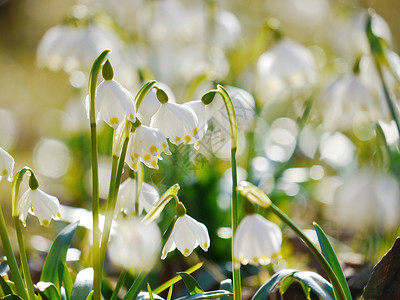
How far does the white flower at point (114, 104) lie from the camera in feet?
3.54

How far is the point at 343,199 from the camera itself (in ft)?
4.26

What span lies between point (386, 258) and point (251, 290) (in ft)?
2.14

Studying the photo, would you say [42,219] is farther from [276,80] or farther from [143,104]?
[276,80]

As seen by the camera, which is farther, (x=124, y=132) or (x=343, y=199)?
(x=343, y=199)

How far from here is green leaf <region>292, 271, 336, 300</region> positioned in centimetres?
120

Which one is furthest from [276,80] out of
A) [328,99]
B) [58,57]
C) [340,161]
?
[58,57]

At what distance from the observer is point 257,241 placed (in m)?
0.99

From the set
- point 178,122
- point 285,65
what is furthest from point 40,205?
point 285,65

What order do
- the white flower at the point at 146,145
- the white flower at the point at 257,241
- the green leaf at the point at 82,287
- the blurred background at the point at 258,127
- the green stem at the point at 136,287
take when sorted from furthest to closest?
the blurred background at the point at 258,127, the green leaf at the point at 82,287, the green stem at the point at 136,287, the white flower at the point at 146,145, the white flower at the point at 257,241

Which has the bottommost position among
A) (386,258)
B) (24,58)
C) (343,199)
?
(24,58)

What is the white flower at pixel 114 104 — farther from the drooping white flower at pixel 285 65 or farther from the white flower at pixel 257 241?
the drooping white flower at pixel 285 65

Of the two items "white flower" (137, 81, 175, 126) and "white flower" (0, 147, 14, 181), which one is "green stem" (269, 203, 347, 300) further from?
"white flower" (0, 147, 14, 181)

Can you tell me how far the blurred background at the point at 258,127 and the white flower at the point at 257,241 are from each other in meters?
0.34

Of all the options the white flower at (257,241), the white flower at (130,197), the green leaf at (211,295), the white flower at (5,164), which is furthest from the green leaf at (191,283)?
the white flower at (5,164)
